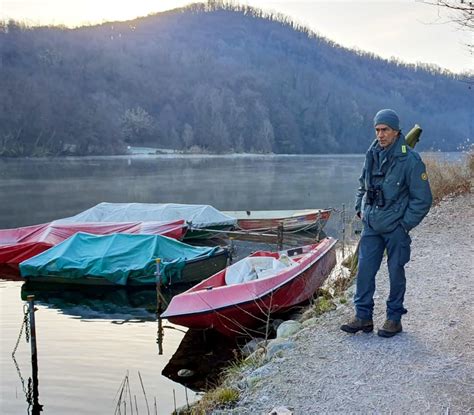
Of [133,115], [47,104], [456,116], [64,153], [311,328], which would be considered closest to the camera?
[311,328]

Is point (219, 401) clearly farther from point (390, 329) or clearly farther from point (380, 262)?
point (380, 262)

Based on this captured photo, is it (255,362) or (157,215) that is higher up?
(255,362)

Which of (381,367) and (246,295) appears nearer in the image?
(381,367)

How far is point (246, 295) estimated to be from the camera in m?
8.93

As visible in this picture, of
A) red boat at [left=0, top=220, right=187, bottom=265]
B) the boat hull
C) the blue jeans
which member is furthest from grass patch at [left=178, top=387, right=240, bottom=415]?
red boat at [left=0, top=220, right=187, bottom=265]

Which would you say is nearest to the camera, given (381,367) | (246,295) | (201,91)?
(381,367)

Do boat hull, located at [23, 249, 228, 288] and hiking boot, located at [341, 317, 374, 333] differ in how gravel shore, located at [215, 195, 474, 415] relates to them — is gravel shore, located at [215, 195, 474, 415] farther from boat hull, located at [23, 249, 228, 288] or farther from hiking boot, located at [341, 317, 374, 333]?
boat hull, located at [23, 249, 228, 288]

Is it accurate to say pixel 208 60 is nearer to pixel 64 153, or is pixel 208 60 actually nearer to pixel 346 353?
pixel 64 153

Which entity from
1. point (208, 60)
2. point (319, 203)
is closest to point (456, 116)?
point (208, 60)

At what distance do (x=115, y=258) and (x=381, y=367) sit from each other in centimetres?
951

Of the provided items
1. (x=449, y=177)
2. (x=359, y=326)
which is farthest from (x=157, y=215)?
(x=359, y=326)

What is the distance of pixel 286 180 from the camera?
4703cm

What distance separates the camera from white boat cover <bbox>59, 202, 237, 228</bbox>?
19.5 m

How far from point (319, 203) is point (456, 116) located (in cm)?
14420
